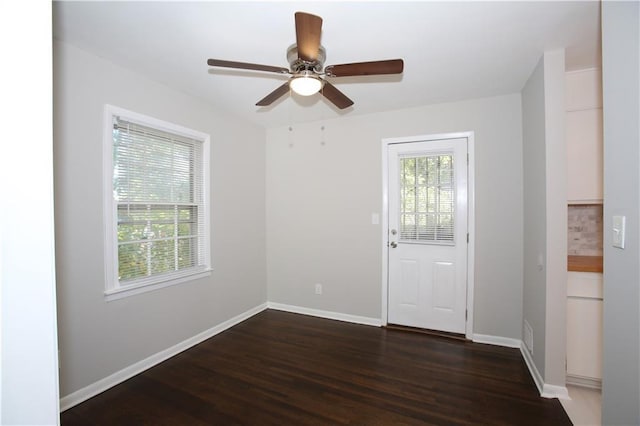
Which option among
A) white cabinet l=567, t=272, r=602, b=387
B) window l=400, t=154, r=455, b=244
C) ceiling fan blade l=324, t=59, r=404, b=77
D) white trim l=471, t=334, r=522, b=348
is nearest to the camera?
ceiling fan blade l=324, t=59, r=404, b=77

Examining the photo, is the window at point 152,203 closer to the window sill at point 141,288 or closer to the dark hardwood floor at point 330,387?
the window sill at point 141,288

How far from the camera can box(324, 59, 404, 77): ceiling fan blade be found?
1.69 m

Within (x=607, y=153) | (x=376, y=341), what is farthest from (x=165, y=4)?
(x=376, y=341)

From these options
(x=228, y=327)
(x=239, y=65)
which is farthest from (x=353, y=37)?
(x=228, y=327)

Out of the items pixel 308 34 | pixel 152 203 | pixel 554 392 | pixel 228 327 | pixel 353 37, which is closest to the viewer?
pixel 308 34

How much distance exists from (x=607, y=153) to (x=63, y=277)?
3165mm

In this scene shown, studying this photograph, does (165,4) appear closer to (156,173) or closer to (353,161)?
(156,173)

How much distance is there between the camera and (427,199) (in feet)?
10.5

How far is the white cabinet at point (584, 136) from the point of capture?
2250 mm

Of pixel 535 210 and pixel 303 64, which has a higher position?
pixel 303 64

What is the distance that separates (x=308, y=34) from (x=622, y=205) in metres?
1.60

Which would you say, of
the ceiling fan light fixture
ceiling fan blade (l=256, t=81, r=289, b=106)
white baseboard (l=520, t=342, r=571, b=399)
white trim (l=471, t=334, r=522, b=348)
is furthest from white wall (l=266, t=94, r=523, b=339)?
the ceiling fan light fixture

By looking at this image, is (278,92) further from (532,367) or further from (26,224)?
(532,367)

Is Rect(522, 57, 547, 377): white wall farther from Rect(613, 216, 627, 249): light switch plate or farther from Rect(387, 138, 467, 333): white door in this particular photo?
Rect(613, 216, 627, 249): light switch plate
